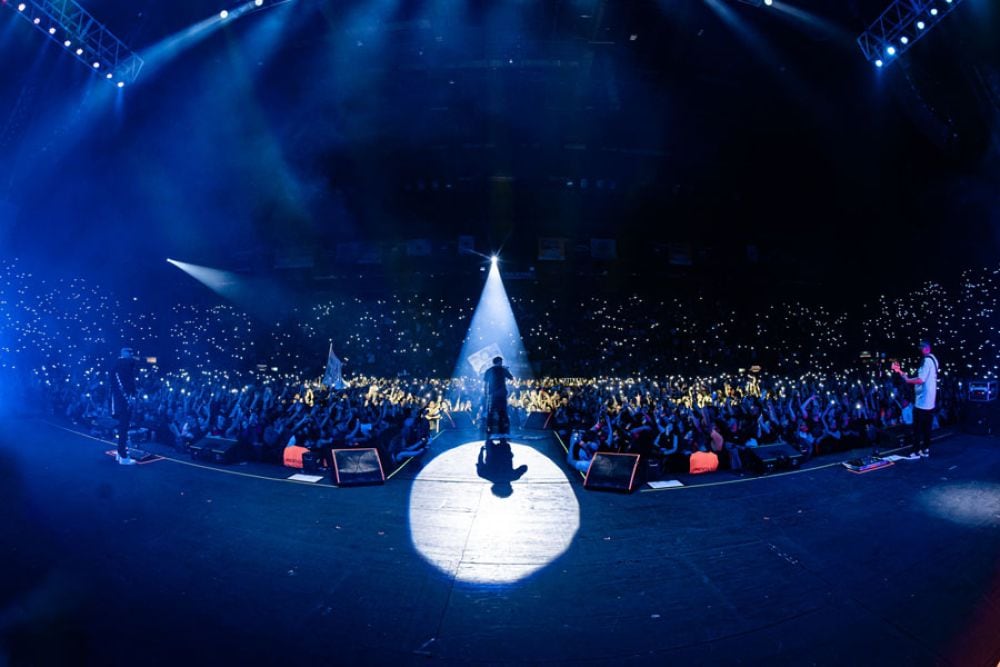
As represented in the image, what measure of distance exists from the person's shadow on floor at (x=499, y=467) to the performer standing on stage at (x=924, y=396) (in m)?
6.70

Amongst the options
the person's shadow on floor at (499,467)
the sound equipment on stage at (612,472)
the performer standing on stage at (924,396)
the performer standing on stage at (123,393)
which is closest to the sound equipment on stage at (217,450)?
the performer standing on stage at (123,393)

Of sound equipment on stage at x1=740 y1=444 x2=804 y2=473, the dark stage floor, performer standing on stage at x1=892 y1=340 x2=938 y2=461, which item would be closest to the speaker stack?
performer standing on stage at x1=892 y1=340 x2=938 y2=461

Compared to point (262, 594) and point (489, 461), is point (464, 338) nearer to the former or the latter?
point (489, 461)

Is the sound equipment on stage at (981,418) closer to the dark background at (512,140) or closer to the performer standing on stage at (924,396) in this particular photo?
the performer standing on stage at (924,396)

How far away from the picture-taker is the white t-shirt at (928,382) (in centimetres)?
688

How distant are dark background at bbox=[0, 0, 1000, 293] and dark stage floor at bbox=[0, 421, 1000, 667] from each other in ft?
30.4

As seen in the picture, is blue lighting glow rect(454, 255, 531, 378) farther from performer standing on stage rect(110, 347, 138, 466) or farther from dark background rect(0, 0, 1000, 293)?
performer standing on stage rect(110, 347, 138, 466)

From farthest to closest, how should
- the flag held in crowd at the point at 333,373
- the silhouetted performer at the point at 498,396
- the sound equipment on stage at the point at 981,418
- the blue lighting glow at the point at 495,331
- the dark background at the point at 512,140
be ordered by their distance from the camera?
the blue lighting glow at the point at 495,331 → the flag held in crowd at the point at 333,373 → the dark background at the point at 512,140 → the silhouetted performer at the point at 498,396 → the sound equipment on stage at the point at 981,418

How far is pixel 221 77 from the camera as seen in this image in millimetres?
10703

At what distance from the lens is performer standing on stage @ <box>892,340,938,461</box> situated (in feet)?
22.6

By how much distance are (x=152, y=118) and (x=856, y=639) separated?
18053 millimetres


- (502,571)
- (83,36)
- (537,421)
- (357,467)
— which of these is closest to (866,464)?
(537,421)

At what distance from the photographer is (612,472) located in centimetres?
630

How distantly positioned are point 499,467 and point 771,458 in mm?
4583
